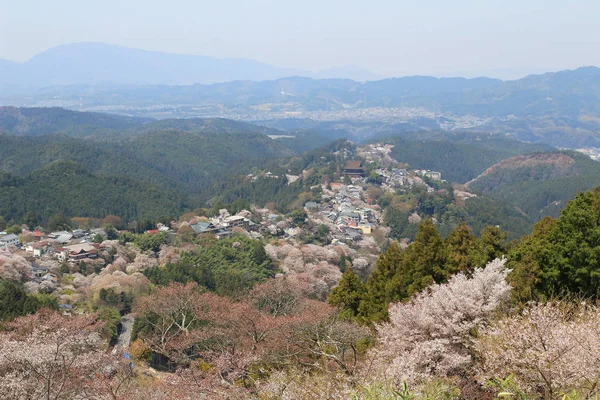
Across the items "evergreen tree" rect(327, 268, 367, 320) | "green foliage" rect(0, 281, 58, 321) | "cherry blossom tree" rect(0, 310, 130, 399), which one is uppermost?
"cherry blossom tree" rect(0, 310, 130, 399)

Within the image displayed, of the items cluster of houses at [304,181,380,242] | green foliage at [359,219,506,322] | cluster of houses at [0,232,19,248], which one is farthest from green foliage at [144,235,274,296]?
cluster of houses at [0,232,19,248]

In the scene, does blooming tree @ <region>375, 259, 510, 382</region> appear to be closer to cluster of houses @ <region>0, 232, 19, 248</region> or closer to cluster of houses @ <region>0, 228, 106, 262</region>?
cluster of houses @ <region>0, 228, 106, 262</region>

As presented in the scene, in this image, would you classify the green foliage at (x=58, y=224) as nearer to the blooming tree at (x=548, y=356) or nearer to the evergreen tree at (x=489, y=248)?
the evergreen tree at (x=489, y=248)

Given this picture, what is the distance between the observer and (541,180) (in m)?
73.4

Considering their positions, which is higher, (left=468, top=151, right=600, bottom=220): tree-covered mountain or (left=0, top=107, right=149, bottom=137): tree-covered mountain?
(left=0, top=107, right=149, bottom=137): tree-covered mountain

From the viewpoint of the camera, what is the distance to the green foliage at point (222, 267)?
24.0m

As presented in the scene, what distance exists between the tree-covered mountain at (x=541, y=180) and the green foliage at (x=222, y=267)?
42.0m

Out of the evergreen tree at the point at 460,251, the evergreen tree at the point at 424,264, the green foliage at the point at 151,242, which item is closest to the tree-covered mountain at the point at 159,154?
the green foliage at the point at 151,242

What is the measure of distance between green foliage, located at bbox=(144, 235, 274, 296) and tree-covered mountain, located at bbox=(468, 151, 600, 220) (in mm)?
42001

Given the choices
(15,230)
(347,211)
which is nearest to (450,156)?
(347,211)

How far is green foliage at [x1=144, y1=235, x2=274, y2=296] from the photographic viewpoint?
24.0 m

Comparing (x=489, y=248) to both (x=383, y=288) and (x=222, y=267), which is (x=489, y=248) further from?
(x=222, y=267)

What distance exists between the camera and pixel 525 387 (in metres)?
6.16

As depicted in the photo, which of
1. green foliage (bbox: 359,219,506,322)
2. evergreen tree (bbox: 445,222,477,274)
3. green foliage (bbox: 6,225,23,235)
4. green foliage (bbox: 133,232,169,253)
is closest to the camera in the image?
green foliage (bbox: 359,219,506,322)
